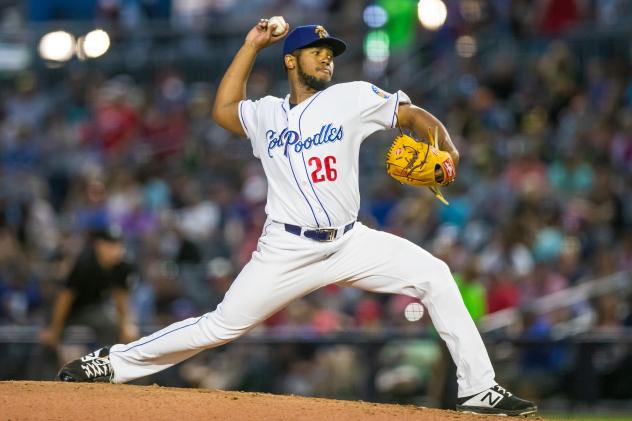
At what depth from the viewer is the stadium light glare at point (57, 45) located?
15797 millimetres

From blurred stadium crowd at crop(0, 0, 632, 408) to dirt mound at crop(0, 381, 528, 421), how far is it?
4.37 meters

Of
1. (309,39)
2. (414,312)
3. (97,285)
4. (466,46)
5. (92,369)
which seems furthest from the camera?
(466,46)

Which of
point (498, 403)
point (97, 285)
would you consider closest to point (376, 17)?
point (97, 285)

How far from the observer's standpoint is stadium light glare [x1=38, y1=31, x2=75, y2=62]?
15797mm

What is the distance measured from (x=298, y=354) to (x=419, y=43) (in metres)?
5.08

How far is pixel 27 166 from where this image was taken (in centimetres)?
1496

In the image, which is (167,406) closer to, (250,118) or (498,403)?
(250,118)

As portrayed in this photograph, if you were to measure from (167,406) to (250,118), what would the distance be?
1570 mm

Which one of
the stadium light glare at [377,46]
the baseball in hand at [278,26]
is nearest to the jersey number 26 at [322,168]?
the baseball in hand at [278,26]

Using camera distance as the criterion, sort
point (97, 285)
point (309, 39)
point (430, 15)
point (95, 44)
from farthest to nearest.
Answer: point (95, 44)
point (430, 15)
point (97, 285)
point (309, 39)

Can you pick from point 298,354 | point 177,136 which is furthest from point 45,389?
point 177,136

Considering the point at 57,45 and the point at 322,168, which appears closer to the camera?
the point at 322,168

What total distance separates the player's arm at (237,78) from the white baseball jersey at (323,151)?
0.32m

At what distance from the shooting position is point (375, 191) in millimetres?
13281
